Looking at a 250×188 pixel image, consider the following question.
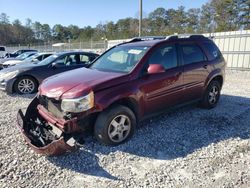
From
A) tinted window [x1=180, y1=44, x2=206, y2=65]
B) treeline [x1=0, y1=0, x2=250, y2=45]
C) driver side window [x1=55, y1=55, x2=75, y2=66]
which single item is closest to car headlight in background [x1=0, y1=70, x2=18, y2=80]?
driver side window [x1=55, y1=55, x2=75, y2=66]

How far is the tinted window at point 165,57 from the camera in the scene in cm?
439

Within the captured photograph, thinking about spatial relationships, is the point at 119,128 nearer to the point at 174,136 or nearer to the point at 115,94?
the point at 115,94

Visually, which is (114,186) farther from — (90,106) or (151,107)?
(151,107)

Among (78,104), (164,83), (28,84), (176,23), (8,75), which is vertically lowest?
(28,84)

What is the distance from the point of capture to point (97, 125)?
371cm

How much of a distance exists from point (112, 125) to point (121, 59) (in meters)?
1.45

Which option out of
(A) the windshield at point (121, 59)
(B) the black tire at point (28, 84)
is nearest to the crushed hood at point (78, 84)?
(A) the windshield at point (121, 59)

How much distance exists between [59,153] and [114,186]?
3.28 feet

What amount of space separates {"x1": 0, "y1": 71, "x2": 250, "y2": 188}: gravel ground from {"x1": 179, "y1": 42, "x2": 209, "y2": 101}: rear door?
640 mm

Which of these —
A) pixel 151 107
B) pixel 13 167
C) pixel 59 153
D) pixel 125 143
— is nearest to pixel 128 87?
pixel 151 107

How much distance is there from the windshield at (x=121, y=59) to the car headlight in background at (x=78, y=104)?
969 millimetres

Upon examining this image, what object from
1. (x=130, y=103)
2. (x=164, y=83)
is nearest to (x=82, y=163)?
(x=130, y=103)

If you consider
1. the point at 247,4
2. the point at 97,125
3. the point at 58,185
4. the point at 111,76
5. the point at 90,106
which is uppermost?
the point at 247,4

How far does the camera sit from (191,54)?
5.14m
